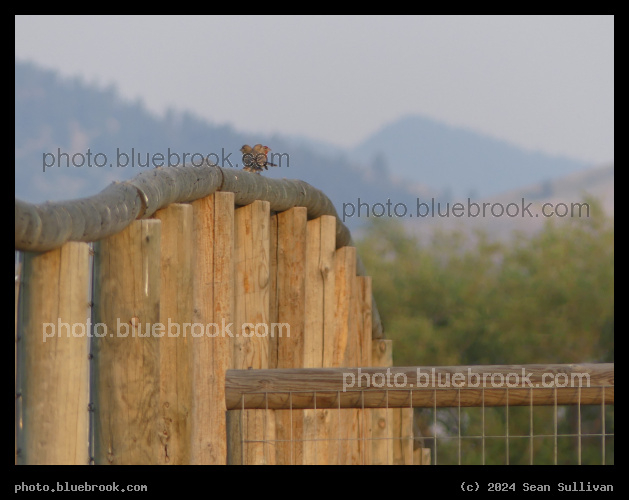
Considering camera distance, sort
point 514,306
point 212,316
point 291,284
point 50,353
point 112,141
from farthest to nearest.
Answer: point 112,141 < point 514,306 < point 291,284 < point 212,316 < point 50,353

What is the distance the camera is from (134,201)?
276 centimetres

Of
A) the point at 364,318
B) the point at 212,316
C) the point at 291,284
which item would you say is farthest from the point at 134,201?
the point at 364,318

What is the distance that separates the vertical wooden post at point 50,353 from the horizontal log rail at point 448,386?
1046 mm

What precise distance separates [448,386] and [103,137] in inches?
1944

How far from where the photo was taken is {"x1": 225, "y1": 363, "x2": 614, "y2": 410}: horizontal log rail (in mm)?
3166

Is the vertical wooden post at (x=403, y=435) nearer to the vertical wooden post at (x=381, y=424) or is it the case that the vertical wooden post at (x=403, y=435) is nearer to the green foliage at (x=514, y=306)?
the vertical wooden post at (x=381, y=424)

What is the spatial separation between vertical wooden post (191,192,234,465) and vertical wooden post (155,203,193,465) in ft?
0.45

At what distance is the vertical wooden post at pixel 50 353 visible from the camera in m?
2.29

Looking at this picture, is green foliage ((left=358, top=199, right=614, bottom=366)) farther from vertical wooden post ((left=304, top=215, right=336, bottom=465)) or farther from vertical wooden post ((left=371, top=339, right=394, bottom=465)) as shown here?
vertical wooden post ((left=304, top=215, right=336, bottom=465))

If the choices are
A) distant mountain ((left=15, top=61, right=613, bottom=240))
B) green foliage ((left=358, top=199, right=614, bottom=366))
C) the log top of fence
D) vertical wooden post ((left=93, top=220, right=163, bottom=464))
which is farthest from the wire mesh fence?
distant mountain ((left=15, top=61, right=613, bottom=240))

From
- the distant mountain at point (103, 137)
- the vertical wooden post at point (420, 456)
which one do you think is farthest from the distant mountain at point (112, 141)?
the vertical wooden post at point (420, 456)

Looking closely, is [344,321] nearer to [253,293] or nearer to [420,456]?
[253,293]
